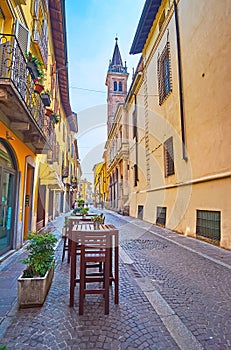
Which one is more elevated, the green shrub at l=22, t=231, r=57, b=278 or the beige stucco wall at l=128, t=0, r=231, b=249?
the beige stucco wall at l=128, t=0, r=231, b=249

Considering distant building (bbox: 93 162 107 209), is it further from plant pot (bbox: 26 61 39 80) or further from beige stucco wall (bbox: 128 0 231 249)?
plant pot (bbox: 26 61 39 80)

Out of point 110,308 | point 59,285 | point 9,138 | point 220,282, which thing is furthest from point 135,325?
point 9,138

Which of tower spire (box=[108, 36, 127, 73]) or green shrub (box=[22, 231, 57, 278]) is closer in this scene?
green shrub (box=[22, 231, 57, 278])

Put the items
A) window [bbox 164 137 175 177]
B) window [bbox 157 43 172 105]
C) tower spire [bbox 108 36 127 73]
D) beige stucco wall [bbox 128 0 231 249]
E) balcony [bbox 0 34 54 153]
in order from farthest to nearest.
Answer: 1. tower spire [bbox 108 36 127 73]
2. window [bbox 157 43 172 105]
3. window [bbox 164 137 175 177]
4. beige stucco wall [bbox 128 0 231 249]
5. balcony [bbox 0 34 54 153]

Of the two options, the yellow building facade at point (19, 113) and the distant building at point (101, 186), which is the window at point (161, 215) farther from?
the distant building at point (101, 186)

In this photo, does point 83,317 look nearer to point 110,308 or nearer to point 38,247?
point 110,308

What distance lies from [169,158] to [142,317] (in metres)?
8.94

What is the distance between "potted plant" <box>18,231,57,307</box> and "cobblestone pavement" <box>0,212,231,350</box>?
5.3 inches

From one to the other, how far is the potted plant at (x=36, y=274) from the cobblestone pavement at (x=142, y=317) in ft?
0.44

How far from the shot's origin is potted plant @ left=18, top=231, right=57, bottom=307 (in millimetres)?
2869

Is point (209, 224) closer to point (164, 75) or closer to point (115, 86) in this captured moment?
point (164, 75)

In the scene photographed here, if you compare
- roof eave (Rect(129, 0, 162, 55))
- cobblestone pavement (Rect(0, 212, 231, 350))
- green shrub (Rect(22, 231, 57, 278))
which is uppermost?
roof eave (Rect(129, 0, 162, 55))

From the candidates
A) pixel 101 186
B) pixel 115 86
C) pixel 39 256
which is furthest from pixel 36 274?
pixel 101 186

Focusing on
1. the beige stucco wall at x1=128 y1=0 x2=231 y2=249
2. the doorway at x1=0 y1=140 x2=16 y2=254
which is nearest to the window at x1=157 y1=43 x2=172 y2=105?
the beige stucco wall at x1=128 y1=0 x2=231 y2=249
